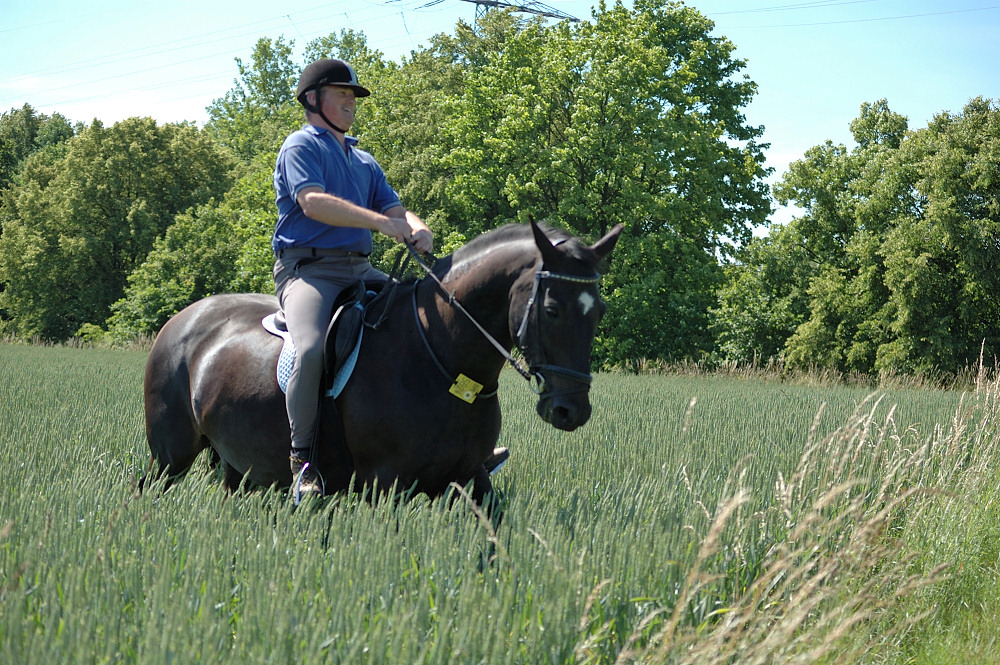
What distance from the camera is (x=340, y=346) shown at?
4395mm

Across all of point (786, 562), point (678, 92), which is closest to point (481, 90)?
point (678, 92)

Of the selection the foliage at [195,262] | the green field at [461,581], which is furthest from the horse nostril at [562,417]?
the foliage at [195,262]

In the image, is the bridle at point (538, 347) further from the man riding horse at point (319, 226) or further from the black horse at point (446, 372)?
the man riding horse at point (319, 226)

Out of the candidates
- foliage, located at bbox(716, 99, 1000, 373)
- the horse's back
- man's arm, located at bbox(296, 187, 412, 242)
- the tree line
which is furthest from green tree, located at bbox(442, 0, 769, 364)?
man's arm, located at bbox(296, 187, 412, 242)

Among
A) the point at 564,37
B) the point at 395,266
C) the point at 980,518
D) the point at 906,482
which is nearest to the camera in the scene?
the point at 395,266

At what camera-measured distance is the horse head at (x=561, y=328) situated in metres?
3.71

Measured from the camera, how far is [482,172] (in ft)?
115

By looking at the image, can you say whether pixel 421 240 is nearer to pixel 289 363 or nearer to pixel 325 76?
pixel 289 363

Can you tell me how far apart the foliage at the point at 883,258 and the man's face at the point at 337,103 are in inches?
1055

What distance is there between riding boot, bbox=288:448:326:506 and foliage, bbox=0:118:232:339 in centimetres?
4780

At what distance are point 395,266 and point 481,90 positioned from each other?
32.2 meters

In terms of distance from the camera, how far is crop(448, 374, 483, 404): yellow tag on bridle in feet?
13.8

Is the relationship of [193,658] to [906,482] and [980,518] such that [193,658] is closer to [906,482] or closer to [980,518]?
[980,518]

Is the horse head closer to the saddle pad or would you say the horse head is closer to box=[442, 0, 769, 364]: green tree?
the saddle pad
